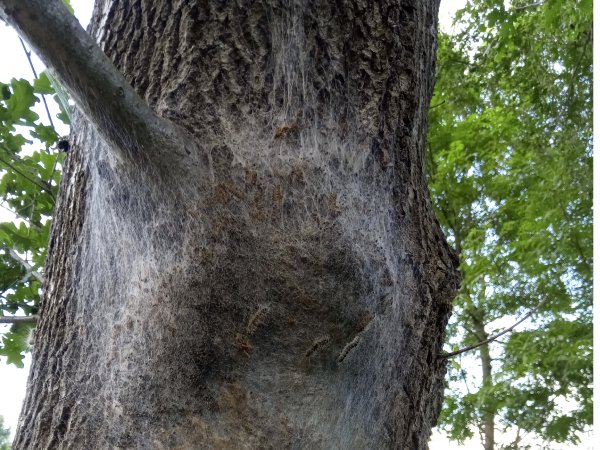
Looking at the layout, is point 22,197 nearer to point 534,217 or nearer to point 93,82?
point 93,82

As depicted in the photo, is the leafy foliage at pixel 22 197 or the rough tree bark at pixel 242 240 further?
the leafy foliage at pixel 22 197

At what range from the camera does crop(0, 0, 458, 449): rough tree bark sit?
1.12 metres

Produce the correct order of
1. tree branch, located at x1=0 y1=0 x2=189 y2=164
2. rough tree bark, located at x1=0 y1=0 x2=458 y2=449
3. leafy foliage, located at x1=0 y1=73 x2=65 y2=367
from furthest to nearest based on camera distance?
leafy foliage, located at x1=0 y1=73 x2=65 y2=367, rough tree bark, located at x1=0 y1=0 x2=458 y2=449, tree branch, located at x1=0 y1=0 x2=189 y2=164

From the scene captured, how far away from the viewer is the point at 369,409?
123 cm

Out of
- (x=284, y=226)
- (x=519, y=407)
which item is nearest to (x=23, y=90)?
(x=284, y=226)

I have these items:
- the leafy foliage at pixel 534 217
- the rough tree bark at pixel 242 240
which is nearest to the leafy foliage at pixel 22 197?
the rough tree bark at pixel 242 240

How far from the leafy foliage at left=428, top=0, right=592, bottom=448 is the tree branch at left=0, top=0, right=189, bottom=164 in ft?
21.1

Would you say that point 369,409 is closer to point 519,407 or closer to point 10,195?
point 10,195

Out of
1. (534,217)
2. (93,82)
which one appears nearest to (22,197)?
(93,82)

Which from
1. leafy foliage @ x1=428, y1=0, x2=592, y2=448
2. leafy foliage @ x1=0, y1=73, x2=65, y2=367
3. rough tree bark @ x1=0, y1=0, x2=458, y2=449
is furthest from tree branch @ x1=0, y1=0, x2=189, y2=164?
leafy foliage @ x1=428, y1=0, x2=592, y2=448

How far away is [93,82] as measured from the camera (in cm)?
107

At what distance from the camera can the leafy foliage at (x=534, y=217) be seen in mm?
8180

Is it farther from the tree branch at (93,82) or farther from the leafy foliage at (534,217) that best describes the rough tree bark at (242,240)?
the leafy foliage at (534,217)

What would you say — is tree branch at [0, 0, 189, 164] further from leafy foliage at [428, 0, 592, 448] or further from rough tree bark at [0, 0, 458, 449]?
leafy foliage at [428, 0, 592, 448]
